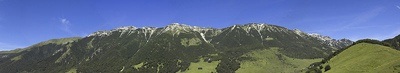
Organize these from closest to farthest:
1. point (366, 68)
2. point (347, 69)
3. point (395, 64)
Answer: point (395, 64)
point (366, 68)
point (347, 69)

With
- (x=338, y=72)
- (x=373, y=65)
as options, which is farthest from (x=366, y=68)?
(x=338, y=72)

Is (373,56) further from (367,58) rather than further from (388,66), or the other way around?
(388,66)

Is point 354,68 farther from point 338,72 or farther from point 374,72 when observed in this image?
point 374,72

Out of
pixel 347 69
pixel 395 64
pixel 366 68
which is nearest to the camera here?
pixel 395 64

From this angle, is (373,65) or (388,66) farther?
(373,65)

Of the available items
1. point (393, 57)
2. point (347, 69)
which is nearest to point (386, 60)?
point (393, 57)

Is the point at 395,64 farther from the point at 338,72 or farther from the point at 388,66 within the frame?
the point at 338,72

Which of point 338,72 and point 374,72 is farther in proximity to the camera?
point 338,72

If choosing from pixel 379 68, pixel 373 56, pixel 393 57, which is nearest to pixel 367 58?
pixel 373 56
